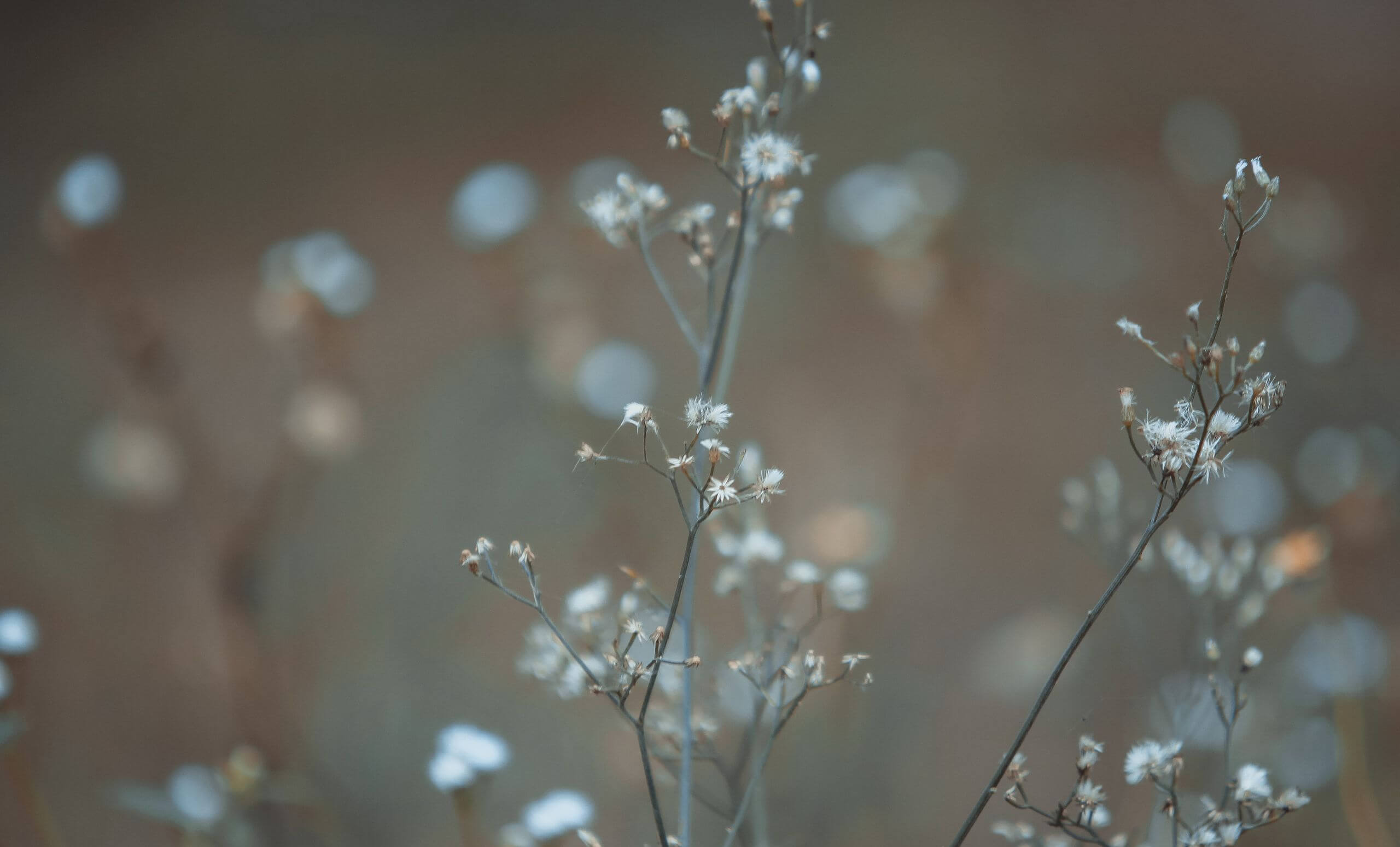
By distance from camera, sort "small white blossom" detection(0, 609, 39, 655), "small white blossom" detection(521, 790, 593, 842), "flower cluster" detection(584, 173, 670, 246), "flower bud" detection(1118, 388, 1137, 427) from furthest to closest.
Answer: "small white blossom" detection(0, 609, 39, 655) < "small white blossom" detection(521, 790, 593, 842) < "flower cluster" detection(584, 173, 670, 246) < "flower bud" detection(1118, 388, 1137, 427)

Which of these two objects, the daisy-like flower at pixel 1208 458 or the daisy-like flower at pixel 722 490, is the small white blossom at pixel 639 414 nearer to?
the daisy-like flower at pixel 722 490

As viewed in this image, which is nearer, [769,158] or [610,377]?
[769,158]

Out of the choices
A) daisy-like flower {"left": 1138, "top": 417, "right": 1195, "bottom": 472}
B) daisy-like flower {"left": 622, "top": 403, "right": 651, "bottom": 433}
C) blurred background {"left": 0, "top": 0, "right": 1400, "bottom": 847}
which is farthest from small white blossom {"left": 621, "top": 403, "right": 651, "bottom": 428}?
blurred background {"left": 0, "top": 0, "right": 1400, "bottom": 847}

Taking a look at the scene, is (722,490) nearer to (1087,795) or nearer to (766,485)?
(766,485)

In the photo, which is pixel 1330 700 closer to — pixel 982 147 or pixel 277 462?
pixel 982 147

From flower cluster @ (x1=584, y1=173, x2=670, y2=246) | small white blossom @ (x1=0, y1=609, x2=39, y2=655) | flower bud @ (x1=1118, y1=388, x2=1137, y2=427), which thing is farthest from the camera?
small white blossom @ (x1=0, y1=609, x2=39, y2=655)

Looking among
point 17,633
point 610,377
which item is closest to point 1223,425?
point 610,377

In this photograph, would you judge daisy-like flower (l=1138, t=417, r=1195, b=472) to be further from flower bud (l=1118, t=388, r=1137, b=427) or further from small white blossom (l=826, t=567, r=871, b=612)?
small white blossom (l=826, t=567, r=871, b=612)
